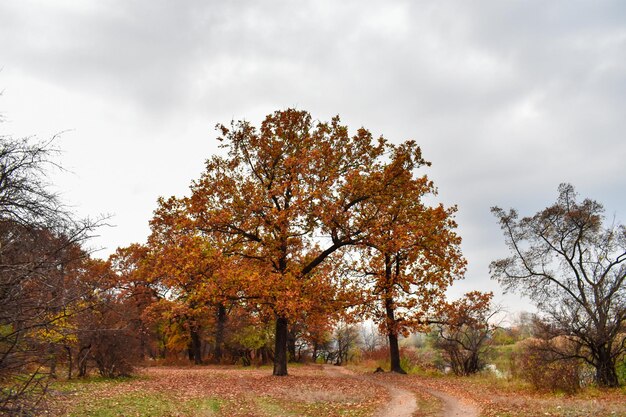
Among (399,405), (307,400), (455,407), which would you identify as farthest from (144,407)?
(455,407)

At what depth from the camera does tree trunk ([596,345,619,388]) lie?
54.4ft

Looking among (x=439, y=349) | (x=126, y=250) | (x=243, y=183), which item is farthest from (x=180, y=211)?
(x=126, y=250)

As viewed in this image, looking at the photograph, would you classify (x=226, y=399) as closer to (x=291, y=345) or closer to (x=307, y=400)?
(x=307, y=400)

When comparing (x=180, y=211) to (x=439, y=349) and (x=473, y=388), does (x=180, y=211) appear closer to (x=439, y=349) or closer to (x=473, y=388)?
(x=473, y=388)

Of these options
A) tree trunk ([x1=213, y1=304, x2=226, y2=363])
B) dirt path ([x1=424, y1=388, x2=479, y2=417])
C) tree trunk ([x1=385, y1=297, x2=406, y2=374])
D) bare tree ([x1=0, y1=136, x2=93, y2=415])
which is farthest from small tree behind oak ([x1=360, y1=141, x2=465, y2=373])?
tree trunk ([x1=213, y1=304, x2=226, y2=363])

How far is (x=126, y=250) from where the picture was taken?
4206 cm

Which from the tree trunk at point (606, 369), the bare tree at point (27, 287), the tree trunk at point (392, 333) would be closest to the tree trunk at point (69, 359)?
the bare tree at point (27, 287)

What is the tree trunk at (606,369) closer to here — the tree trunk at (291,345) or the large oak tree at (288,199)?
the large oak tree at (288,199)

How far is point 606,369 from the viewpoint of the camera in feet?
54.8

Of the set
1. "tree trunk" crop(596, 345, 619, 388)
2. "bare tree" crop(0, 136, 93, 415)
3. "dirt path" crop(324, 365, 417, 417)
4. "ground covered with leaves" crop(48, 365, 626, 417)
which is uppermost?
"bare tree" crop(0, 136, 93, 415)

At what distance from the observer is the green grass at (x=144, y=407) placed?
11828 mm

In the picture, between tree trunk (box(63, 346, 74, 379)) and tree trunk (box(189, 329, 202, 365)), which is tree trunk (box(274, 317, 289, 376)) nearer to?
tree trunk (box(63, 346, 74, 379))

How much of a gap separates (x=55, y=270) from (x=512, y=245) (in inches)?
820

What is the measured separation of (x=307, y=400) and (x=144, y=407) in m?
5.11
